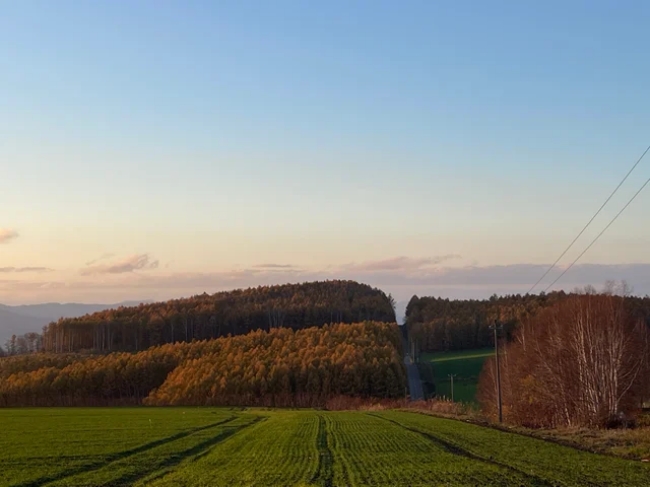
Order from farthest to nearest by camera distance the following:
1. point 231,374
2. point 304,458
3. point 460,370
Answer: point 460,370, point 231,374, point 304,458

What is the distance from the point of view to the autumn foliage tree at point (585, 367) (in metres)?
59.5

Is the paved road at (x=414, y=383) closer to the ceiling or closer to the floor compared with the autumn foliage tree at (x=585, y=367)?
closer to the floor

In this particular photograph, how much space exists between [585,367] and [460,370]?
81.1m

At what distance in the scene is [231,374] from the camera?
117438mm

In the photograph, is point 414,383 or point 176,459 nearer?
point 176,459

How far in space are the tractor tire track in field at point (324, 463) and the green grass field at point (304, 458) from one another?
43 mm

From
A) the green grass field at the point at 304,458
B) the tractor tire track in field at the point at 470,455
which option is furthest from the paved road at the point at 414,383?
the tractor tire track in field at the point at 470,455

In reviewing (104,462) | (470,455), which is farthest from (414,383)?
(104,462)

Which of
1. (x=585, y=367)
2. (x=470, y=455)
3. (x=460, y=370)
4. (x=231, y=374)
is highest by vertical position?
(x=585, y=367)

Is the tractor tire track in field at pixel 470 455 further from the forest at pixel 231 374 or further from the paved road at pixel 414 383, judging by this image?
the paved road at pixel 414 383

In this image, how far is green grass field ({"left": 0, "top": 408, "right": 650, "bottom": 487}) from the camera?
2622cm

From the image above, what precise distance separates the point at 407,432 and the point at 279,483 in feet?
75.3

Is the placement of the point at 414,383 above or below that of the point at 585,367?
below

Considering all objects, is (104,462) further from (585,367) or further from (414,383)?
(414,383)
